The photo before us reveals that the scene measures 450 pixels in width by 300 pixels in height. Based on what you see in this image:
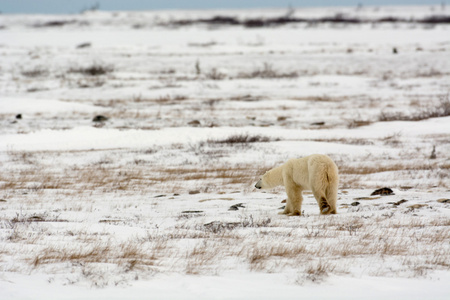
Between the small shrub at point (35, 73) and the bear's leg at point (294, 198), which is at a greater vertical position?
the bear's leg at point (294, 198)

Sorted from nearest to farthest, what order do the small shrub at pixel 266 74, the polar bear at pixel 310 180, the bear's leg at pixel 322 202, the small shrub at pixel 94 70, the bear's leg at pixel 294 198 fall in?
the polar bear at pixel 310 180 < the bear's leg at pixel 322 202 < the bear's leg at pixel 294 198 < the small shrub at pixel 266 74 < the small shrub at pixel 94 70

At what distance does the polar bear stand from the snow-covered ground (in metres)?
0.30

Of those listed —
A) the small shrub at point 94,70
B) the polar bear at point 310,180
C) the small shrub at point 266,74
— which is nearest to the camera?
the polar bear at point 310,180

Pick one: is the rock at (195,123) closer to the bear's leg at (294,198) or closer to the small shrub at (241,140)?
the small shrub at (241,140)

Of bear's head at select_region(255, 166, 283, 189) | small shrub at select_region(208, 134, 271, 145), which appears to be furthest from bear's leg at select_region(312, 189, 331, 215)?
small shrub at select_region(208, 134, 271, 145)

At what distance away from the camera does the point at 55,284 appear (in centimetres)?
554

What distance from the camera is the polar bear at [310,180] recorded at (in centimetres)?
868

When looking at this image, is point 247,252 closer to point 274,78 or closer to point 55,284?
point 55,284

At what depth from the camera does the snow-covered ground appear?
578 cm

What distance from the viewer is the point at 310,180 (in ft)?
29.0

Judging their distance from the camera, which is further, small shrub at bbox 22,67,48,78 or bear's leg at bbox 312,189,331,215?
small shrub at bbox 22,67,48,78

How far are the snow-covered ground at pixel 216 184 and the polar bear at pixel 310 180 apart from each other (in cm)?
30

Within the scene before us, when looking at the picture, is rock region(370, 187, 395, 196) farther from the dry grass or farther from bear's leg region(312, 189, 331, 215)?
the dry grass

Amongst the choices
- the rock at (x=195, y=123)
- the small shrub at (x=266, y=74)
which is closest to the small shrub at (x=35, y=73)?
the small shrub at (x=266, y=74)
